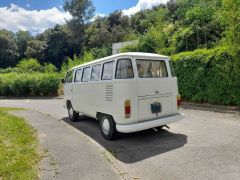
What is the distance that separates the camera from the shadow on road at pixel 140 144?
225 inches

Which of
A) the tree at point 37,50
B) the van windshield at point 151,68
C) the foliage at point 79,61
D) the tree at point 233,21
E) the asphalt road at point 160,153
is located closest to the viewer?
the asphalt road at point 160,153

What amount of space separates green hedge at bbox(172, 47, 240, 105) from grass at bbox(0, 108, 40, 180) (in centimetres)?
816

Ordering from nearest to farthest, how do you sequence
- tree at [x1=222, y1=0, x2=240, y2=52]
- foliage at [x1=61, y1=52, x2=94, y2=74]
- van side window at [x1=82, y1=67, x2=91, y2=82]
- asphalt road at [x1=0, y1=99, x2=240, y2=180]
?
1. asphalt road at [x1=0, y1=99, x2=240, y2=180]
2. van side window at [x1=82, y1=67, x2=91, y2=82]
3. tree at [x1=222, y1=0, x2=240, y2=52]
4. foliage at [x1=61, y1=52, x2=94, y2=74]

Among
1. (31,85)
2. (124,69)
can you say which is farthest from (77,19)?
(124,69)

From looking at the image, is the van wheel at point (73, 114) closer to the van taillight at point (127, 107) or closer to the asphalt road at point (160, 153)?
the asphalt road at point (160, 153)

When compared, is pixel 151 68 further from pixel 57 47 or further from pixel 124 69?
pixel 57 47

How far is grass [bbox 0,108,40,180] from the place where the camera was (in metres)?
4.58

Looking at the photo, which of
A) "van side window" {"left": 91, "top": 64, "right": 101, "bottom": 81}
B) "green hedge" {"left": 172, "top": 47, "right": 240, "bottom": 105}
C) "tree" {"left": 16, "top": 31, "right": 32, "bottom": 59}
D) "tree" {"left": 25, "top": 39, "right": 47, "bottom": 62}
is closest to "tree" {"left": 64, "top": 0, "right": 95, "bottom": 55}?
"tree" {"left": 25, "top": 39, "right": 47, "bottom": 62}

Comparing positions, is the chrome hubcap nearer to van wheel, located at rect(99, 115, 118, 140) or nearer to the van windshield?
van wheel, located at rect(99, 115, 118, 140)

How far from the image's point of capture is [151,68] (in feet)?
22.2


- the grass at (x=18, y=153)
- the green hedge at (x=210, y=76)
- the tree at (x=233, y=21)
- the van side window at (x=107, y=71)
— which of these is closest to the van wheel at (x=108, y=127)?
the van side window at (x=107, y=71)

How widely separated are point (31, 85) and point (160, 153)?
65.0 ft

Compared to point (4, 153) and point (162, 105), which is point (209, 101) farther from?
point (4, 153)

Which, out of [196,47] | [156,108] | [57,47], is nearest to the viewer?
[156,108]
